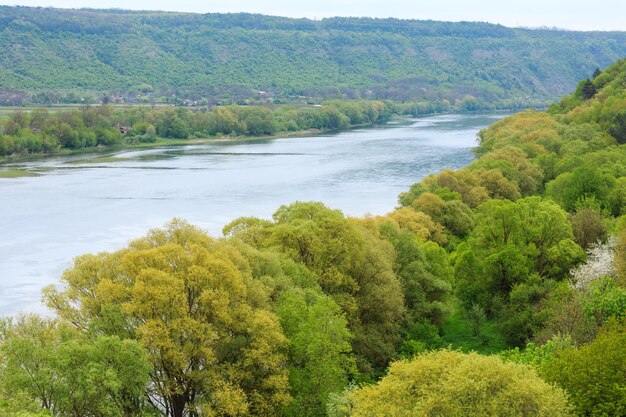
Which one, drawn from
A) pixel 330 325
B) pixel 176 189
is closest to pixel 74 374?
pixel 330 325

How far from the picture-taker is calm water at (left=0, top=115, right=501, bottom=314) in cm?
4725

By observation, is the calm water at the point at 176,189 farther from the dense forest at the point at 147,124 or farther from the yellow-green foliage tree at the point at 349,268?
the yellow-green foliage tree at the point at 349,268

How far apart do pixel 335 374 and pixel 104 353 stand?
6960mm

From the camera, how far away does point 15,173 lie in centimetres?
8131

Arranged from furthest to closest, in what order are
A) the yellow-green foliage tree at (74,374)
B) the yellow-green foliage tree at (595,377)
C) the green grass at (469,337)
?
1. the green grass at (469,337)
2. the yellow-green foliage tree at (74,374)
3. the yellow-green foliage tree at (595,377)

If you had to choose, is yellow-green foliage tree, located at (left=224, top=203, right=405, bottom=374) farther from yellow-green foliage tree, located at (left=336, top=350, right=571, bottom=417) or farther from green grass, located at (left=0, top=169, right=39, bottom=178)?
green grass, located at (left=0, top=169, right=39, bottom=178)

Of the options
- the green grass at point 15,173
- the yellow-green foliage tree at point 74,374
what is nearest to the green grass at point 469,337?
the yellow-green foliage tree at point 74,374

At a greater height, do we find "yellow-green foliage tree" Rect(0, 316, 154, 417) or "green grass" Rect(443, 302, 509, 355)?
"yellow-green foliage tree" Rect(0, 316, 154, 417)

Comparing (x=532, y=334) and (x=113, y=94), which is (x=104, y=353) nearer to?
(x=532, y=334)

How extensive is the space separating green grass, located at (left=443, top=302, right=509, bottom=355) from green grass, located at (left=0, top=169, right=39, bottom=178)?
5748 centimetres

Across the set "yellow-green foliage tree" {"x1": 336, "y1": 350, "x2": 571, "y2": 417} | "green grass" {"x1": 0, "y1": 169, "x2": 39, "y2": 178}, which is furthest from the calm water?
"yellow-green foliage tree" {"x1": 336, "y1": 350, "x2": 571, "y2": 417}

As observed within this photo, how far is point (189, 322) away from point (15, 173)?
219 feet

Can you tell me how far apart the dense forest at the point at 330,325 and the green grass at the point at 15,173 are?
56027 mm

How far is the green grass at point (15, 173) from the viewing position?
262 ft
